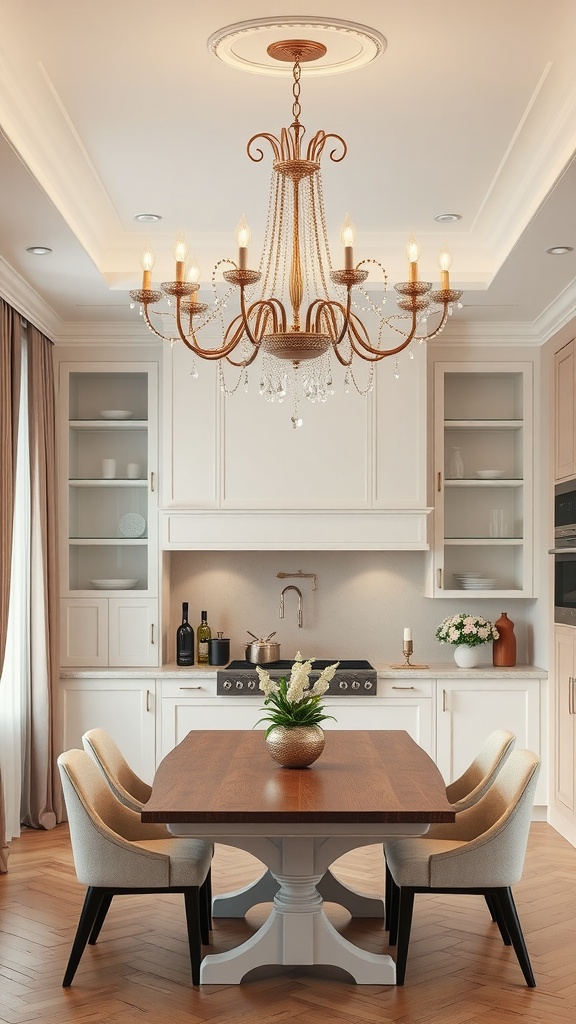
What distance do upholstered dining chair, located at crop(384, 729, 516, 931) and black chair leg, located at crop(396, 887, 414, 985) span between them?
444 millimetres

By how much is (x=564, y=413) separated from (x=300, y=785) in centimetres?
303

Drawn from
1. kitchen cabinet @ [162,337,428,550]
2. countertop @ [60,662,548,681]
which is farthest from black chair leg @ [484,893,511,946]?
kitchen cabinet @ [162,337,428,550]

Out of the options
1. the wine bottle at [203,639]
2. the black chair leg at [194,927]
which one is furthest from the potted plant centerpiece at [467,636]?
the black chair leg at [194,927]

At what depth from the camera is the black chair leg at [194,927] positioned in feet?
11.5

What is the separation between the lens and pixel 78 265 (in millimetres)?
5023

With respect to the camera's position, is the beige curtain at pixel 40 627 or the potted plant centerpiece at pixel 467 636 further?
the potted plant centerpiece at pixel 467 636

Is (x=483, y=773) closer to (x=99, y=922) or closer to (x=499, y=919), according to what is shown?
(x=499, y=919)

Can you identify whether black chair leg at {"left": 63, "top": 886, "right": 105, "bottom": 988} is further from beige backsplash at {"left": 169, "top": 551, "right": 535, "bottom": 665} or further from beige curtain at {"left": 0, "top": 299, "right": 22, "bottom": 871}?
beige backsplash at {"left": 169, "top": 551, "right": 535, "bottom": 665}

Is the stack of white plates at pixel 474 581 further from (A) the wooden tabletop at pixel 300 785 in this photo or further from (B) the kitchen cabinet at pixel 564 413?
(A) the wooden tabletop at pixel 300 785

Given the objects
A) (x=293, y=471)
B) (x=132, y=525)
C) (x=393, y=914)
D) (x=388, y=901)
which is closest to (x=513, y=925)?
(x=393, y=914)

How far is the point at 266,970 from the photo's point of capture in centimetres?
369

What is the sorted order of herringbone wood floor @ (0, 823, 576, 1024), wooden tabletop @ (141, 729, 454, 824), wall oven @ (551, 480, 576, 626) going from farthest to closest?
wall oven @ (551, 480, 576, 626), herringbone wood floor @ (0, 823, 576, 1024), wooden tabletop @ (141, 729, 454, 824)

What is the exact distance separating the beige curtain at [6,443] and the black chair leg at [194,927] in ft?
5.46

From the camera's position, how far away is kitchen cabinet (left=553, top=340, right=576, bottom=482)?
5555mm
